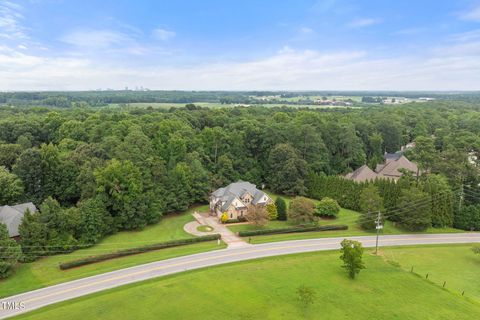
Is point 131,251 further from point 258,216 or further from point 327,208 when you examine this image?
point 327,208

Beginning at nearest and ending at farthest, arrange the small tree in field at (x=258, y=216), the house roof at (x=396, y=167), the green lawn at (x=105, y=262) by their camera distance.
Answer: the green lawn at (x=105, y=262)
the small tree in field at (x=258, y=216)
the house roof at (x=396, y=167)

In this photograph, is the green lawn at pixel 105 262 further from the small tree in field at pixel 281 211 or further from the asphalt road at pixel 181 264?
the small tree in field at pixel 281 211

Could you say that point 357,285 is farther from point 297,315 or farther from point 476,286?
point 476,286

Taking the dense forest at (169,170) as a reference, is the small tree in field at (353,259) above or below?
below

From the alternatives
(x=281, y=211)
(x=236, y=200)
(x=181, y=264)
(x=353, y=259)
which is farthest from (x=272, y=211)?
(x=181, y=264)

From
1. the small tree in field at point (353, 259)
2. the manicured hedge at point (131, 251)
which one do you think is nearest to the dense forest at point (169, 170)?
the manicured hedge at point (131, 251)

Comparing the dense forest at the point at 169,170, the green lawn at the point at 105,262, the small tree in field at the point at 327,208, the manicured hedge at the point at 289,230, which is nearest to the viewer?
the green lawn at the point at 105,262

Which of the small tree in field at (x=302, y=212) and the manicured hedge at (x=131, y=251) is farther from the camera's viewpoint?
the small tree in field at (x=302, y=212)

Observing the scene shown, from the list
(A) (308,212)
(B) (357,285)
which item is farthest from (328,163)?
(B) (357,285)

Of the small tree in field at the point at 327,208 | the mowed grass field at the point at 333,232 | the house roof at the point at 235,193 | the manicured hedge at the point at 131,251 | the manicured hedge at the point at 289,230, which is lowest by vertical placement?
the mowed grass field at the point at 333,232
